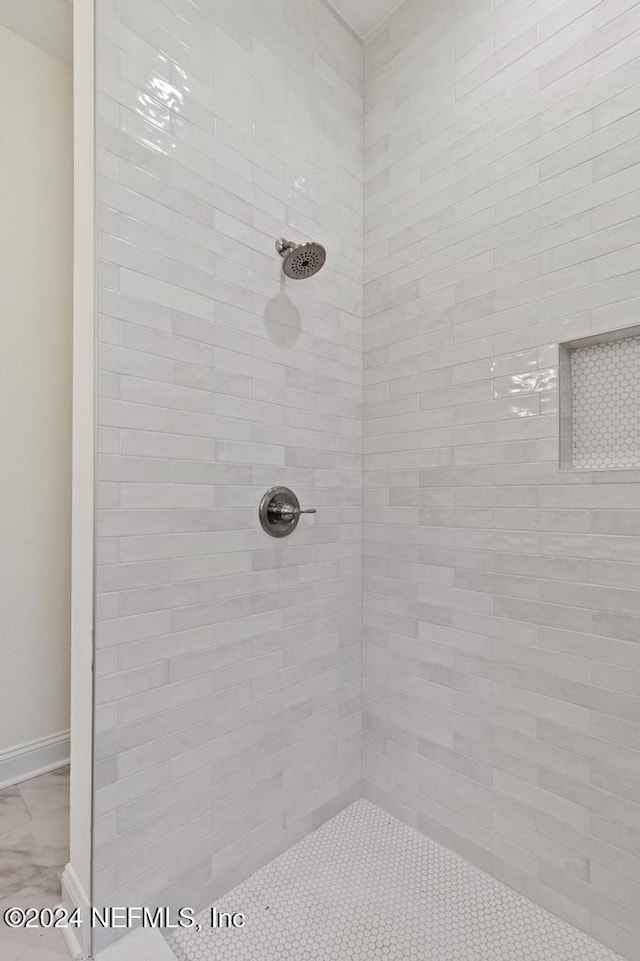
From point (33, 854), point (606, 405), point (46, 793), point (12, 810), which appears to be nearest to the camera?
point (606, 405)

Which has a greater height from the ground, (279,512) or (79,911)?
(279,512)

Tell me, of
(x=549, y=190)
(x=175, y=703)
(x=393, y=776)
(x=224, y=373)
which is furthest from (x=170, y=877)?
(x=549, y=190)

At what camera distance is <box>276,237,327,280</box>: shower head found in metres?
1.29

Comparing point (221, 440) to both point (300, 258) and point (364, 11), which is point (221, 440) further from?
point (364, 11)

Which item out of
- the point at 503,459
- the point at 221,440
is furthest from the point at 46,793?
the point at 503,459

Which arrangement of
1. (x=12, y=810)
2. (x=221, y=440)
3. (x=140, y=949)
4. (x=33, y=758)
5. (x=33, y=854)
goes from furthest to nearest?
(x=33, y=758) → (x=12, y=810) → (x=33, y=854) → (x=221, y=440) → (x=140, y=949)

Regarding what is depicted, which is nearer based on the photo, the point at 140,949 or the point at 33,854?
the point at 140,949

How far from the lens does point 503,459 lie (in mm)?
1303

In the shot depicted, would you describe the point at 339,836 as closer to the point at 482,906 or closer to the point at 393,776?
the point at 393,776

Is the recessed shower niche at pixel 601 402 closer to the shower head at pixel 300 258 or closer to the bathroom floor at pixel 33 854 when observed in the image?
the shower head at pixel 300 258

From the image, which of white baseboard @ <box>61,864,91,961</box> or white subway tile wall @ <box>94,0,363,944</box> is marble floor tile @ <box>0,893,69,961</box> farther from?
white subway tile wall @ <box>94,0,363,944</box>

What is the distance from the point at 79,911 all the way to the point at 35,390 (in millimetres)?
1629

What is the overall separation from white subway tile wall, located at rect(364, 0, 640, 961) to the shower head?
37 centimetres

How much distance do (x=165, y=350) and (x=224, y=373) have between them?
173 mm
